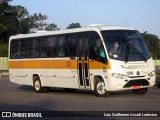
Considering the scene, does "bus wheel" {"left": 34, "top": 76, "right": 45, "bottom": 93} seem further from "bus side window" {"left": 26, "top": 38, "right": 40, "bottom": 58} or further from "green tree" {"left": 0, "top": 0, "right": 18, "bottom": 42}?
"green tree" {"left": 0, "top": 0, "right": 18, "bottom": 42}

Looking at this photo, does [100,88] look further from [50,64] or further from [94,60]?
[50,64]

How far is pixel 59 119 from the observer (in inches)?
488

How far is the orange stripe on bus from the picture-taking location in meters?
19.7

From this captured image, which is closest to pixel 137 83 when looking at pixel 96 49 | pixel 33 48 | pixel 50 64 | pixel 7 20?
pixel 96 49

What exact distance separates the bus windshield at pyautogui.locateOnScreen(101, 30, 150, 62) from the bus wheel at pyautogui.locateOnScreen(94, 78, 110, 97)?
1.23 metres

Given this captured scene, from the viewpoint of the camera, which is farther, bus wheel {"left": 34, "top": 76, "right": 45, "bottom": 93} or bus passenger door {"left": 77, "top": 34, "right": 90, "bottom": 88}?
bus wheel {"left": 34, "top": 76, "right": 45, "bottom": 93}

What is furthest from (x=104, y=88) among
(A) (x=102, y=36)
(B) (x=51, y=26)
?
(B) (x=51, y=26)

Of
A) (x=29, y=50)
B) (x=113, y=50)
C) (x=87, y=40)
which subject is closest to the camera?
(x=113, y=50)

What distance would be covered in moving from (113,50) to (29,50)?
721cm

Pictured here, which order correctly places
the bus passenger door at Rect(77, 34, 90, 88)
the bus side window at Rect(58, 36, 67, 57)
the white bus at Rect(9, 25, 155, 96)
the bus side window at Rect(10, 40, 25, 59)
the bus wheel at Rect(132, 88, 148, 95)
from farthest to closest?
1. the bus side window at Rect(10, 40, 25, 59)
2. the bus side window at Rect(58, 36, 67, 57)
3. the bus wheel at Rect(132, 88, 148, 95)
4. the bus passenger door at Rect(77, 34, 90, 88)
5. the white bus at Rect(9, 25, 155, 96)

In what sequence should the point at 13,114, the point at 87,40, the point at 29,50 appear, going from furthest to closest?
the point at 29,50 → the point at 87,40 → the point at 13,114

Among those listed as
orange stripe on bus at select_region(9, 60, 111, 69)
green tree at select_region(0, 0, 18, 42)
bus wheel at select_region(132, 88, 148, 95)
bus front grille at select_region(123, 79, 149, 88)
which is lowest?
bus wheel at select_region(132, 88, 148, 95)

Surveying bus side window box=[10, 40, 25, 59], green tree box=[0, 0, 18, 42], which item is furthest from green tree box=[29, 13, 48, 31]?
bus side window box=[10, 40, 25, 59]

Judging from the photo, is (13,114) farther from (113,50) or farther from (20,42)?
(20,42)
